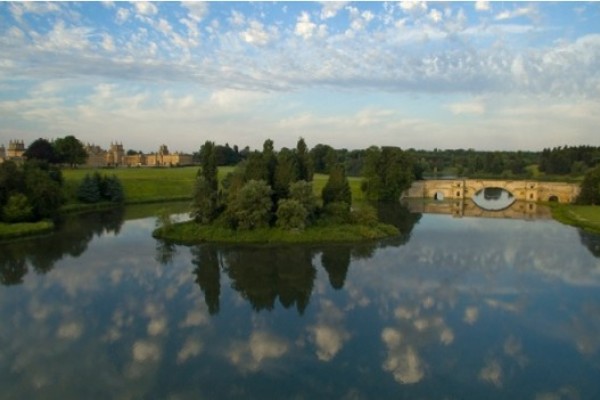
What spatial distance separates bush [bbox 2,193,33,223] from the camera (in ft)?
142

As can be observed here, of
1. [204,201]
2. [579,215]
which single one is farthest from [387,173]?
[204,201]

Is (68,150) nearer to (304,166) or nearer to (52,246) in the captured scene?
(52,246)

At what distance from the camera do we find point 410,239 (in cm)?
4172

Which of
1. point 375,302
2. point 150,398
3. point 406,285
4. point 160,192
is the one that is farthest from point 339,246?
point 160,192

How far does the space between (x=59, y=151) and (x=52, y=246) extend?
5670 cm

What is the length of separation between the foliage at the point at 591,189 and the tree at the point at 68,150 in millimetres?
81568

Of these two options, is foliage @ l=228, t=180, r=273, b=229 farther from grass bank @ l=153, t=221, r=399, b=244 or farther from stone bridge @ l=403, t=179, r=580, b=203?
stone bridge @ l=403, t=179, r=580, b=203

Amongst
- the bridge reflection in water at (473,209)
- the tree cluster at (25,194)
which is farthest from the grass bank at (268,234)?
the bridge reflection in water at (473,209)

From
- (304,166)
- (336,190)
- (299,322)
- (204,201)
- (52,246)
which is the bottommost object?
(299,322)

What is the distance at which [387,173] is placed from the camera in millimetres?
73562

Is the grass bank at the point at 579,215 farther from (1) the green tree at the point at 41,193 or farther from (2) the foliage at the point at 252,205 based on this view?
(1) the green tree at the point at 41,193

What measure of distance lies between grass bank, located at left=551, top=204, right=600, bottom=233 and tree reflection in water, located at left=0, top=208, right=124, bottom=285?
4392 centimetres

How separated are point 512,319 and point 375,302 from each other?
611 centimetres

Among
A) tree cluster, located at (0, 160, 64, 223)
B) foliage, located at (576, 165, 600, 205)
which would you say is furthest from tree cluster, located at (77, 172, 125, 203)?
foliage, located at (576, 165, 600, 205)
